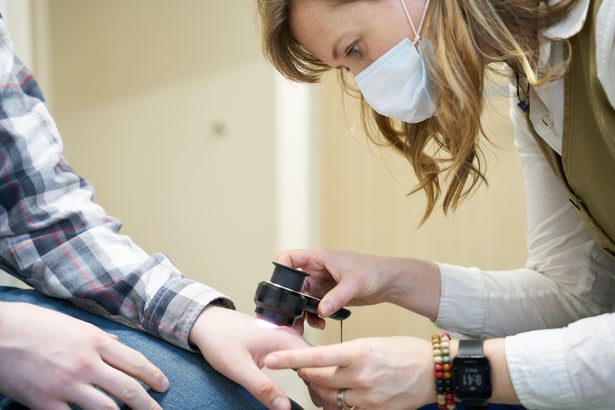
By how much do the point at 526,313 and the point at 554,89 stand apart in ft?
1.44

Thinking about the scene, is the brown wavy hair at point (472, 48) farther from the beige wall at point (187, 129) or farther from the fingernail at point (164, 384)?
the beige wall at point (187, 129)

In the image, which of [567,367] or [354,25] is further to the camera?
[354,25]

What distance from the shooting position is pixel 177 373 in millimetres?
927

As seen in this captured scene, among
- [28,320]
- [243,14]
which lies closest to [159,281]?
[28,320]

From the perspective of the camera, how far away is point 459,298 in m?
1.24

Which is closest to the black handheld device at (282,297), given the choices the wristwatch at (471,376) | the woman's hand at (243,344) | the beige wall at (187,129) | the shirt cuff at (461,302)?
the woman's hand at (243,344)

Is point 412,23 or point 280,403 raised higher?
point 412,23

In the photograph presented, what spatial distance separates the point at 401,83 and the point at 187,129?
189 centimetres

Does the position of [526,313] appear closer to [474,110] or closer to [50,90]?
[474,110]

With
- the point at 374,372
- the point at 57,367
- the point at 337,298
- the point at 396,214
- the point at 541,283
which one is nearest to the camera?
the point at 57,367

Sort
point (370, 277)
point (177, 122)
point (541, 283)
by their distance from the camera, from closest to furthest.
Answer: point (370, 277) → point (541, 283) → point (177, 122)

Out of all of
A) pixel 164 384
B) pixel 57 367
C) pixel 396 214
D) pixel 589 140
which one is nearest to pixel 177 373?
pixel 164 384

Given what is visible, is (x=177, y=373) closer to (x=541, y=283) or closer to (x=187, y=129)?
(x=541, y=283)

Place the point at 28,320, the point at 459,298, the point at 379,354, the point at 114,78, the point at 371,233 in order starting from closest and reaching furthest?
the point at 28,320 < the point at 379,354 < the point at 459,298 < the point at 371,233 < the point at 114,78
